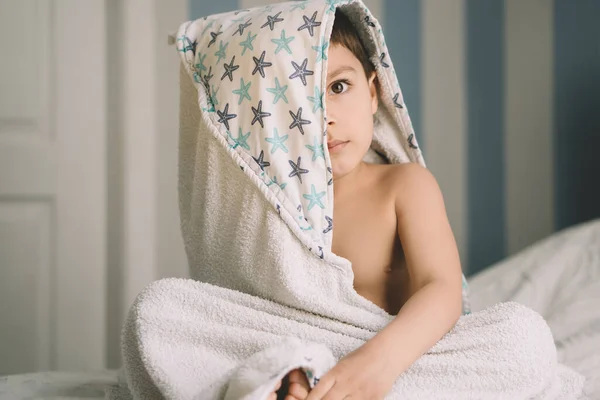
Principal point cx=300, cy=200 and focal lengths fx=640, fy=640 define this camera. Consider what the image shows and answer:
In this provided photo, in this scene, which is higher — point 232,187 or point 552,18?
point 552,18

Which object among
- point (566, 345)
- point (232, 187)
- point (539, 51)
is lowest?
point (566, 345)

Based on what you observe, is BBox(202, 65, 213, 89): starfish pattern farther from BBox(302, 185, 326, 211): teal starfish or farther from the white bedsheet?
the white bedsheet

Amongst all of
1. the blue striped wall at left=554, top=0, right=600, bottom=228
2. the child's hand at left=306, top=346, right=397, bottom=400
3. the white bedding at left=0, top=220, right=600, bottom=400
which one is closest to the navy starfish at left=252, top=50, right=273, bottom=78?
the child's hand at left=306, top=346, right=397, bottom=400

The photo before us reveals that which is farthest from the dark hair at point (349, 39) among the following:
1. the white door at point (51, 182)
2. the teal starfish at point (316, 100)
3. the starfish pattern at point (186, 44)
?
the white door at point (51, 182)

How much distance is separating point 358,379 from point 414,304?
160 mm

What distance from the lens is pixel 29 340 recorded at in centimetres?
176

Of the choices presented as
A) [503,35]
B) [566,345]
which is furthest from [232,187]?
[503,35]

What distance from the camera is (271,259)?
0.84 m

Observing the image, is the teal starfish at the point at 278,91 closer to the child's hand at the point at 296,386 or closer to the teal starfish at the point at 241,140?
the teal starfish at the point at 241,140

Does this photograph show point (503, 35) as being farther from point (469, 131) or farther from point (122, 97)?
point (122, 97)

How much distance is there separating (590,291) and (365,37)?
0.62 meters

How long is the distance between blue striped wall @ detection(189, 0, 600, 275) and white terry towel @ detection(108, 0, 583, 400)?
0.87m

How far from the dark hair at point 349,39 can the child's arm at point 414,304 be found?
19 cm

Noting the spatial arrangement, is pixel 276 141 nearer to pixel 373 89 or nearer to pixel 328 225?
pixel 328 225
